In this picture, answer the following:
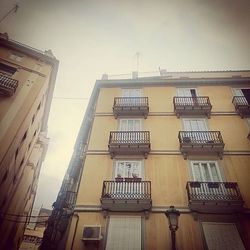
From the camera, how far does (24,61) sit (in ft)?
59.3

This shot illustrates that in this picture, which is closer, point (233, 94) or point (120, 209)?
point (120, 209)

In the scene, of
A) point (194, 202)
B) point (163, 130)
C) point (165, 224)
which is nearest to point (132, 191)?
point (165, 224)

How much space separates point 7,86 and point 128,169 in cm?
936

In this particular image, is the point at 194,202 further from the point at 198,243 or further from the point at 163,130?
the point at 163,130

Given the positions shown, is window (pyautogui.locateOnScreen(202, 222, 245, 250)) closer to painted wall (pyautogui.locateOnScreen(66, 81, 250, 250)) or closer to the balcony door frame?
painted wall (pyautogui.locateOnScreen(66, 81, 250, 250))

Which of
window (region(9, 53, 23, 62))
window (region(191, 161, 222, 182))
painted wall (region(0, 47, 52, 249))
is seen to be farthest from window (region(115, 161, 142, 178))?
window (region(9, 53, 23, 62))

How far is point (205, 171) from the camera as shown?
13828 mm

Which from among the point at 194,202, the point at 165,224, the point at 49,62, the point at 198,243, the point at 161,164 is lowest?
the point at 198,243

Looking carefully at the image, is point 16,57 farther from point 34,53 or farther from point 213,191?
point 213,191

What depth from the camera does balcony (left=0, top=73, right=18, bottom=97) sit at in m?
14.8

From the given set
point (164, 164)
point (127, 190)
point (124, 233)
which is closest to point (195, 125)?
point (164, 164)

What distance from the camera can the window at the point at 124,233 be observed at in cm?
1101

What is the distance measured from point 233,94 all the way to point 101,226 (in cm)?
1462

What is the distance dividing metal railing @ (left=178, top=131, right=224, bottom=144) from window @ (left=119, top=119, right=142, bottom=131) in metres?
3.17
